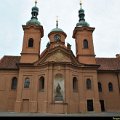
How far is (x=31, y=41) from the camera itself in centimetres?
3431

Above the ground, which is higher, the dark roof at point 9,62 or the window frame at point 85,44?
the window frame at point 85,44

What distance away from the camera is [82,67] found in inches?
1254

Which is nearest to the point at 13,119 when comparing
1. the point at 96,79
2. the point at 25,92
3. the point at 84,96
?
the point at 25,92

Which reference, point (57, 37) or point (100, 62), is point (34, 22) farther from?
point (100, 62)

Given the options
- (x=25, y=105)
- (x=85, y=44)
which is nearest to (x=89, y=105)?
(x=25, y=105)

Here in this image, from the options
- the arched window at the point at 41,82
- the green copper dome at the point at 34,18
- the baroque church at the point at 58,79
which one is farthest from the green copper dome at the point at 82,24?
the arched window at the point at 41,82

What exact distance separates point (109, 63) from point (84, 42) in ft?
21.8

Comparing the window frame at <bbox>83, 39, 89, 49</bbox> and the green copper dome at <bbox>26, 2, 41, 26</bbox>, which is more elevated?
the green copper dome at <bbox>26, 2, 41, 26</bbox>

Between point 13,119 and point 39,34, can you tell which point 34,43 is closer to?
point 39,34

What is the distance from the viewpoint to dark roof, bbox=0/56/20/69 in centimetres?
3396

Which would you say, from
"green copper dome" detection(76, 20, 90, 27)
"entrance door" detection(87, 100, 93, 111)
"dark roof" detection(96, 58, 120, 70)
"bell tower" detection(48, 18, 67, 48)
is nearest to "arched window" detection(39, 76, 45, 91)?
"entrance door" detection(87, 100, 93, 111)

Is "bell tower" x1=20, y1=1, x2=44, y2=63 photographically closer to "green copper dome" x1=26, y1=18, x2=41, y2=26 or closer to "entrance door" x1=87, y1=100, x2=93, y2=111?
"green copper dome" x1=26, y1=18, x2=41, y2=26

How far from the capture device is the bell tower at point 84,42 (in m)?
33.6

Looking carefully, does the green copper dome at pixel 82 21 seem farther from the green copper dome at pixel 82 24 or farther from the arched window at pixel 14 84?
the arched window at pixel 14 84
